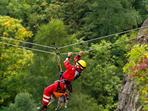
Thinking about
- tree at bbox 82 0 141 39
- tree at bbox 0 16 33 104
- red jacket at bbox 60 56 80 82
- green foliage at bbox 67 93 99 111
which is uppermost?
tree at bbox 82 0 141 39

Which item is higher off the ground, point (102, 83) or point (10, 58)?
point (10, 58)

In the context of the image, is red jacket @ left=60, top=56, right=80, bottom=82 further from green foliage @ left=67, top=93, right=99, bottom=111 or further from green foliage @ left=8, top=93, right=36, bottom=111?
green foliage @ left=67, top=93, right=99, bottom=111

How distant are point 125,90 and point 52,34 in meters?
15.7

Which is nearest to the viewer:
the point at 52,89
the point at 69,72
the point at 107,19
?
the point at 69,72

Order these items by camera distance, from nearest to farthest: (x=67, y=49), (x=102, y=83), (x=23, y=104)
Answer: (x=23, y=104) → (x=67, y=49) → (x=102, y=83)

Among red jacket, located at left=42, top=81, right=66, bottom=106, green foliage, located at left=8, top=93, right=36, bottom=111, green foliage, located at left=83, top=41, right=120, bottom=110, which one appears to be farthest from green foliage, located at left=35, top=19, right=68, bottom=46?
red jacket, located at left=42, top=81, right=66, bottom=106

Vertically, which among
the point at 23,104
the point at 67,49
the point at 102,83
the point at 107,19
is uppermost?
the point at 107,19

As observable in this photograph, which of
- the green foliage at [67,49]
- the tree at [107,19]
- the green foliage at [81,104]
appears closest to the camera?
the green foliage at [81,104]

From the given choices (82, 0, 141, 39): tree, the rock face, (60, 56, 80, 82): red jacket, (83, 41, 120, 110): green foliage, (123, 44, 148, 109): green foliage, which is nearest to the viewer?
(123, 44, 148, 109): green foliage

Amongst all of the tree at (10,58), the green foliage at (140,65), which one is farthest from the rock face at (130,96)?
the tree at (10,58)

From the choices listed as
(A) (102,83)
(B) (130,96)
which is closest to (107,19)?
(A) (102,83)

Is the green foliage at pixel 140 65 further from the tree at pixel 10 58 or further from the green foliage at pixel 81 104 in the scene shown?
the tree at pixel 10 58

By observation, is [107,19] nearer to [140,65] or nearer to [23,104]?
[23,104]

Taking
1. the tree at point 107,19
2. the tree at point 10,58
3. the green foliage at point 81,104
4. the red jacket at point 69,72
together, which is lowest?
the green foliage at point 81,104
